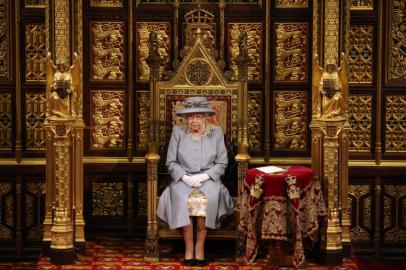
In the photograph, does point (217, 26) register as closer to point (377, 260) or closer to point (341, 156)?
point (341, 156)

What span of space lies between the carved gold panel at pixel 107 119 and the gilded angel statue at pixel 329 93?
217 cm

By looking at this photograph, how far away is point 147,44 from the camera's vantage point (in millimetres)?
10562

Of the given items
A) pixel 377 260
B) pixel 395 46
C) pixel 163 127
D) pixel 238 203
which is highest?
pixel 395 46

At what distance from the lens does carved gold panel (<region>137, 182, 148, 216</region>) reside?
10625 mm

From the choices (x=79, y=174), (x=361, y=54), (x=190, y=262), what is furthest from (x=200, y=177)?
(x=361, y=54)

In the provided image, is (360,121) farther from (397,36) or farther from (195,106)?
(195,106)

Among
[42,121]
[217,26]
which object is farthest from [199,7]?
[42,121]

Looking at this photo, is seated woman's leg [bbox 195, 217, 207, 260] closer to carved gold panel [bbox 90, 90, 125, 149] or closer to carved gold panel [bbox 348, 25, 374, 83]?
carved gold panel [bbox 90, 90, 125, 149]

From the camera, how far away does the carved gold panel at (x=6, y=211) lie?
10.6 meters

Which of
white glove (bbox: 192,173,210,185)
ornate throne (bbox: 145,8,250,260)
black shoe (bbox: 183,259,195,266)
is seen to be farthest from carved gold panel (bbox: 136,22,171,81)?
black shoe (bbox: 183,259,195,266)

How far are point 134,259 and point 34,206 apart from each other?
1544 mm

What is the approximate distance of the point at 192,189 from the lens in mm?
9375

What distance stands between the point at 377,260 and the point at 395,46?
224cm

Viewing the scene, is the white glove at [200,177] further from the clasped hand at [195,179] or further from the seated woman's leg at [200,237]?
the seated woman's leg at [200,237]
